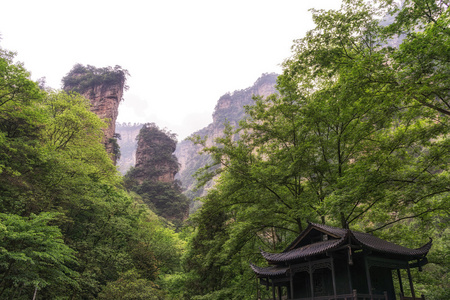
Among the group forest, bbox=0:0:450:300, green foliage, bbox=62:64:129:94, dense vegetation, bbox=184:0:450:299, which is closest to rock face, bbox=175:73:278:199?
green foliage, bbox=62:64:129:94

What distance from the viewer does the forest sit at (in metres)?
11.0

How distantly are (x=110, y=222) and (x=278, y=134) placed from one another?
53.7 ft

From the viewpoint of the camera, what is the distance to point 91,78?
57531mm

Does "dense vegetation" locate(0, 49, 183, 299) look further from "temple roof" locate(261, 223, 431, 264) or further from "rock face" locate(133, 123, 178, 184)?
"rock face" locate(133, 123, 178, 184)

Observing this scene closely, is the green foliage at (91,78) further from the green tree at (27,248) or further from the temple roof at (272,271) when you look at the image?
the temple roof at (272,271)

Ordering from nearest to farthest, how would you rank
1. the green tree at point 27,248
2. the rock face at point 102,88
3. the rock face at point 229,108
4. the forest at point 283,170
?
1. the forest at point 283,170
2. the green tree at point 27,248
3. the rock face at point 102,88
4. the rock face at point 229,108

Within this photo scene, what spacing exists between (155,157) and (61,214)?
46.7 metres

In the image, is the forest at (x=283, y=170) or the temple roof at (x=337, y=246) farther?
the temple roof at (x=337, y=246)

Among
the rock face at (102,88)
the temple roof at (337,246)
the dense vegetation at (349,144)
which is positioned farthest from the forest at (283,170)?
the rock face at (102,88)

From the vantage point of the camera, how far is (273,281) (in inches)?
618

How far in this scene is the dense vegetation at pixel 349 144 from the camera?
34.2 ft

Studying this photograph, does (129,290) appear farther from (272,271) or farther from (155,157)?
(155,157)

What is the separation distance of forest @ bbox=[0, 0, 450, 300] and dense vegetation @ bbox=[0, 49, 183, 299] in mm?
114

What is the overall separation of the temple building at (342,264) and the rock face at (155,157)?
5008 centimetres
